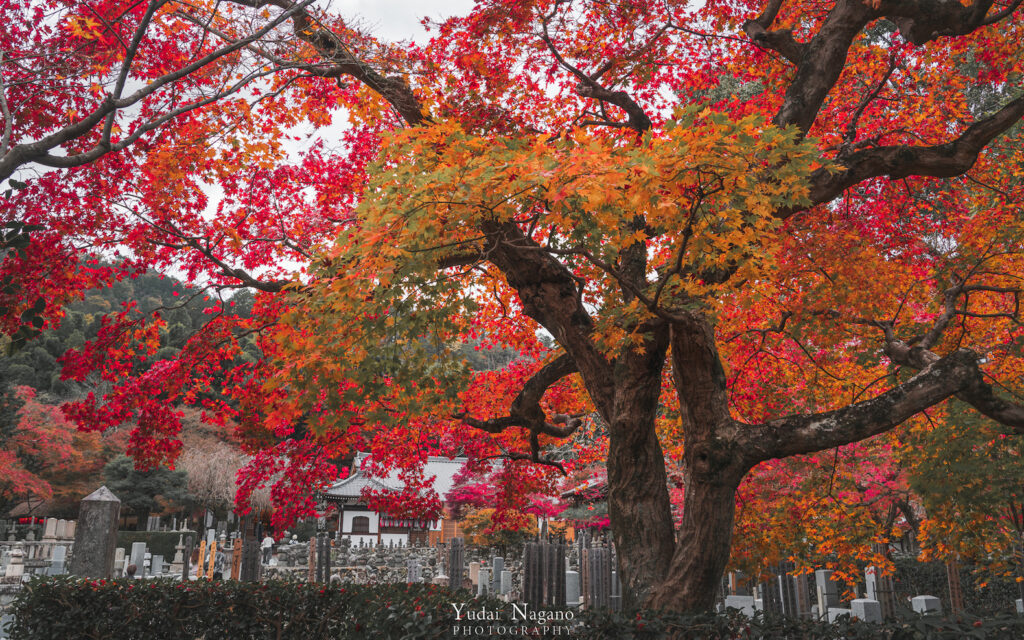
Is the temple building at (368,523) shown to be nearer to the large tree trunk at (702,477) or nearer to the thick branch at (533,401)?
the thick branch at (533,401)

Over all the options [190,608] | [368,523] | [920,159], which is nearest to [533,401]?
[920,159]

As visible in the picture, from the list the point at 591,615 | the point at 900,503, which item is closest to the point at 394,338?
the point at 591,615

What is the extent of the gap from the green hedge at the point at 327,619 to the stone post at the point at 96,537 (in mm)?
3693

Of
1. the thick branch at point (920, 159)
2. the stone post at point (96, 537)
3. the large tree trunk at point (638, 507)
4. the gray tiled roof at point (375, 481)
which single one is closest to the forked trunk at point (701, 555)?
the large tree trunk at point (638, 507)

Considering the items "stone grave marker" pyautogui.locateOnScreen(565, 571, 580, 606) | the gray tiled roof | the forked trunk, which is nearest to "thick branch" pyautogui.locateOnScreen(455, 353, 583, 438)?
the forked trunk

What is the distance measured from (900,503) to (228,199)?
15987 millimetres

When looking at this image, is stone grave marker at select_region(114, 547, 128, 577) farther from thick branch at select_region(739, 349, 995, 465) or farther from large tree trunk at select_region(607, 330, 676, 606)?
thick branch at select_region(739, 349, 995, 465)

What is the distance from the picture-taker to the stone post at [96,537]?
11.4 meters

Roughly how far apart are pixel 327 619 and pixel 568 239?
4759 millimetres

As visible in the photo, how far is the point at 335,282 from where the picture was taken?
14.4 ft

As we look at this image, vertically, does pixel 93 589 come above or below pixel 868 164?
below

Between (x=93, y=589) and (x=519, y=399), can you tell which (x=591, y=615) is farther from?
(x=93, y=589)

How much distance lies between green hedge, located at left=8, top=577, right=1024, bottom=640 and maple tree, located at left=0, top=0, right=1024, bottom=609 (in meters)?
0.84

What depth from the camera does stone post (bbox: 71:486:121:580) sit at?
11.4 m
